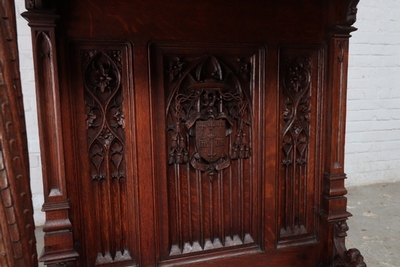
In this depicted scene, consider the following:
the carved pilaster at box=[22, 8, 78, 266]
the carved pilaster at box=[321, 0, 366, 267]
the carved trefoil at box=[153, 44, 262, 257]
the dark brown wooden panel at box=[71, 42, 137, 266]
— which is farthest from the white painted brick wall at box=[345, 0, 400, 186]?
the carved pilaster at box=[22, 8, 78, 266]

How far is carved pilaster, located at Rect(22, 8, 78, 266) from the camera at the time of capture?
2.90ft

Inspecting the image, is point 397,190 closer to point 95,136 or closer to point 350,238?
point 350,238

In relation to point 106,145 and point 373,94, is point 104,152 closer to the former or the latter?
point 106,145

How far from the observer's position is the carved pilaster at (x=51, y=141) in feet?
2.90

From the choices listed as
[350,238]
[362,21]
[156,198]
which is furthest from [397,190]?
[156,198]

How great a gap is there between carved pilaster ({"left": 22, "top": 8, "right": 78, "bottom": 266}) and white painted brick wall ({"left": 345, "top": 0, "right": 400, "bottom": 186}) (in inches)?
85.2

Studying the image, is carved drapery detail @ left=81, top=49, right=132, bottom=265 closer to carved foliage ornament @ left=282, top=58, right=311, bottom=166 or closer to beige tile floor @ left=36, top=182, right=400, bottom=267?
carved foliage ornament @ left=282, top=58, right=311, bottom=166

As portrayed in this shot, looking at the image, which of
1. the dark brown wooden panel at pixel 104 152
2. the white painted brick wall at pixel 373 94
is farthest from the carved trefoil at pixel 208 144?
the white painted brick wall at pixel 373 94

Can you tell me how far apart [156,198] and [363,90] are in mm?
2034

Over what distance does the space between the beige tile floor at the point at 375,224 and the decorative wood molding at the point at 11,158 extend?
1410mm

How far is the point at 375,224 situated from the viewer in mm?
1996

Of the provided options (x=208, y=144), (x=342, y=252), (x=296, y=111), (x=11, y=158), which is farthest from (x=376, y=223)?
(x=11, y=158)

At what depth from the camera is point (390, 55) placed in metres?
2.54

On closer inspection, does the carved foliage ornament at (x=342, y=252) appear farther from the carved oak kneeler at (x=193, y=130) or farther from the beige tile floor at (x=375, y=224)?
the beige tile floor at (x=375, y=224)
